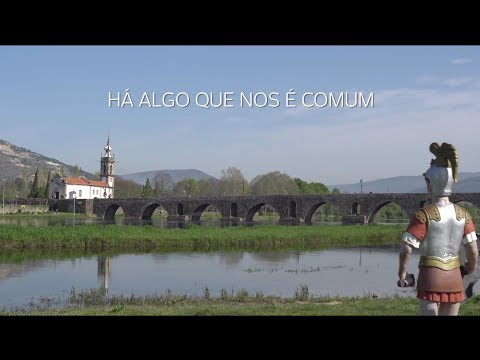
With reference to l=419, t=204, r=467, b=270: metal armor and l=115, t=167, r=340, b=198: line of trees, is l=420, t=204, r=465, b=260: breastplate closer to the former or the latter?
l=419, t=204, r=467, b=270: metal armor

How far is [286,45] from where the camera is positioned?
493 cm

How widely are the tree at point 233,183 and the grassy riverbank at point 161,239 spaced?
88.0 metres

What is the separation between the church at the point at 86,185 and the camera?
380 feet

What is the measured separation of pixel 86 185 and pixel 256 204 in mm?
48376

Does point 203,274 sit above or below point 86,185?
below

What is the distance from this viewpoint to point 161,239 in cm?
3675

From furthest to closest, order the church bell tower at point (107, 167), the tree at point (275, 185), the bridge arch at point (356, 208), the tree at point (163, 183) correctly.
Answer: the tree at point (163, 183) → the tree at point (275, 185) → the church bell tower at point (107, 167) → the bridge arch at point (356, 208)

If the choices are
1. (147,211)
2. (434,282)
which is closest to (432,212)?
(434,282)

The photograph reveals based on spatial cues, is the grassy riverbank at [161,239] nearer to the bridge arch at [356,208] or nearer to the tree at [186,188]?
the bridge arch at [356,208]

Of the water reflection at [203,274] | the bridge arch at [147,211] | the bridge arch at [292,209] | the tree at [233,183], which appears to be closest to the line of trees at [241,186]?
the tree at [233,183]

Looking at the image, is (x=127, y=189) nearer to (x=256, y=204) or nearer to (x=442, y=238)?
(x=256, y=204)

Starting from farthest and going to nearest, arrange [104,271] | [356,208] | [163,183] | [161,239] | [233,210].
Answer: [163,183]
[233,210]
[356,208]
[161,239]
[104,271]
